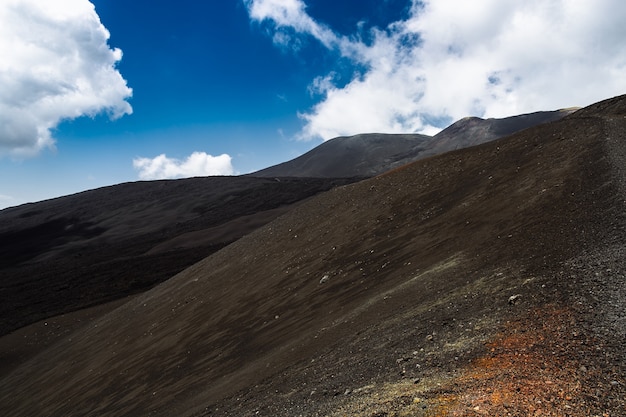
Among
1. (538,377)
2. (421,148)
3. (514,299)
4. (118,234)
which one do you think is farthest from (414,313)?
(421,148)

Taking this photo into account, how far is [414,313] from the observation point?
31.4 ft

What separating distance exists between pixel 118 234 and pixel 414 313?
290ft

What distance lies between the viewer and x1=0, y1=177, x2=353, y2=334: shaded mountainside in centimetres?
4050

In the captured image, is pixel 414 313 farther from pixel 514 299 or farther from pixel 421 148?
pixel 421 148

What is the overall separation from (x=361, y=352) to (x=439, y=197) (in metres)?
12.5

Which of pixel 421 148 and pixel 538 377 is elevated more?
pixel 421 148

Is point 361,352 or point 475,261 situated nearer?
point 361,352

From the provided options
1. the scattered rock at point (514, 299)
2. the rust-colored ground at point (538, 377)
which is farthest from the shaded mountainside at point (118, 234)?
the rust-colored ground at point (538, 377)

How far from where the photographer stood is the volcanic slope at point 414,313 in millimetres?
6055

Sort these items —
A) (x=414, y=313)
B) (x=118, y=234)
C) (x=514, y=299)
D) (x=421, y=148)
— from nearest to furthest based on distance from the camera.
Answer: (x=514, y=299) → (x=414, y=313) → (x=118, y=234) → (x=421, y=148)

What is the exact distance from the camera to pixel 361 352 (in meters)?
8.75

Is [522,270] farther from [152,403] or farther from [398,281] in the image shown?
[152,403]

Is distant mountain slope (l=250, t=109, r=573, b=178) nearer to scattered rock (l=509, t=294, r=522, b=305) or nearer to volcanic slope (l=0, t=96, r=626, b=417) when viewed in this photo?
volcanic slope (l=0, t=96, r=626, b=417)

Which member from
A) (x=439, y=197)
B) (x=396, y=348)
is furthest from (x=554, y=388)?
(x=439, y=197)
